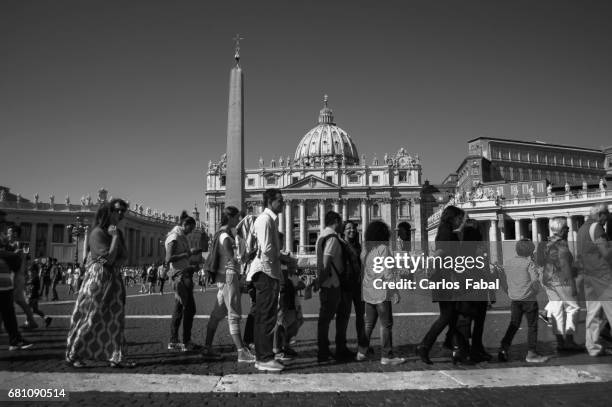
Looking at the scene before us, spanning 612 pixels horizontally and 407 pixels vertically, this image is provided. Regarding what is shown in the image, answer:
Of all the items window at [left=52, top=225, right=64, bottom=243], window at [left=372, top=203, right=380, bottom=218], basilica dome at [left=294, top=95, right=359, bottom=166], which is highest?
basilica dome at [left=294, top=95, right=359, bottom=166]

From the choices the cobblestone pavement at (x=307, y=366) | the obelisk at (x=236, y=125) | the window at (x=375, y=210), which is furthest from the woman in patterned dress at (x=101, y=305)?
the window at (x=375, y=210)

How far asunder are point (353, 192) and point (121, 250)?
65999 millimetres

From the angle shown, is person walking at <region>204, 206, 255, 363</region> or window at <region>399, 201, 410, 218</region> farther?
→ window at <region>399, 201, 410, 218</region>

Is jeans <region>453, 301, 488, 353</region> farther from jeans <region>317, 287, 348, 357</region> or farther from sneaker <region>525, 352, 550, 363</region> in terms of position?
jeans <region>317, 287, 348, 357</region>

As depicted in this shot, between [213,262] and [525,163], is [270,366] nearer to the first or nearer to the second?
[213,262]

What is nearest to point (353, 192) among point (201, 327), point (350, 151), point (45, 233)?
point (350, 151)

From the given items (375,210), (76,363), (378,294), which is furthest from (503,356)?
(375,210)

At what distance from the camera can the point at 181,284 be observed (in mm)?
5871

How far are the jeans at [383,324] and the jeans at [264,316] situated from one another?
4.12 ft

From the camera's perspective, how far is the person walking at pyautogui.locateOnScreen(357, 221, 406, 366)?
5.11 metres

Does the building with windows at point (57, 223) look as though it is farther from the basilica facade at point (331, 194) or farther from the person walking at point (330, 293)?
the person walking at point (330, 293)

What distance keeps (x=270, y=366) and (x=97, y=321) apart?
1938mm

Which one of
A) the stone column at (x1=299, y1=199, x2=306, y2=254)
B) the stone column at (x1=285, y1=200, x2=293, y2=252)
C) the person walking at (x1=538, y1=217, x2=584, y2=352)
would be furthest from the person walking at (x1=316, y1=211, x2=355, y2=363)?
the stone column at (x1=299, y1=199, x2=306, y2=254)

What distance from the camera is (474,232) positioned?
5.36 meters
